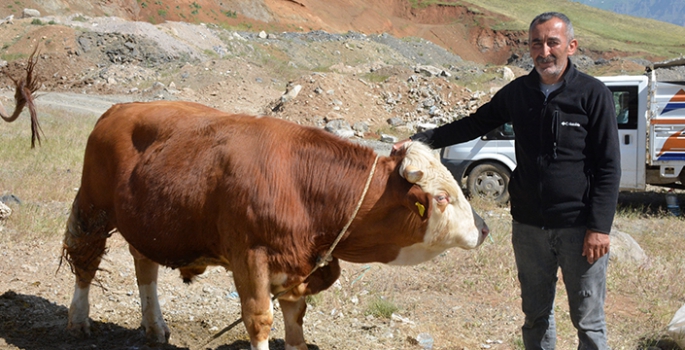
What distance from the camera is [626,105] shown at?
1172cm

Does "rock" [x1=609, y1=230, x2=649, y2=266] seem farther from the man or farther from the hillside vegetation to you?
the hillside vegetation

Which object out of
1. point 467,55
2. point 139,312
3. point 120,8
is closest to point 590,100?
point 139,312

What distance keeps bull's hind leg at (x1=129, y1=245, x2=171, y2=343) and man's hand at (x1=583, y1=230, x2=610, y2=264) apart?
10.8 ft

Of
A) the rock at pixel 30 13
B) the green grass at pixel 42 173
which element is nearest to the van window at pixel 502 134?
the green grass at pixel 42 173

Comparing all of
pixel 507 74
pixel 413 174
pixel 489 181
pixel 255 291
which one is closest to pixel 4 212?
pixel 255 291

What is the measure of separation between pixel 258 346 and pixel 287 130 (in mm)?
1380

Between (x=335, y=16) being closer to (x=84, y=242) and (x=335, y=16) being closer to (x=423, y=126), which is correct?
(x=423, y=126)

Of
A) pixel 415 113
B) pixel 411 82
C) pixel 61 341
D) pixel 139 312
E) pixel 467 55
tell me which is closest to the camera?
pixel 61 341

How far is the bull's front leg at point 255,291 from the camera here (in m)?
4.07

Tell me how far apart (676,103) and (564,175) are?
29.0 ft

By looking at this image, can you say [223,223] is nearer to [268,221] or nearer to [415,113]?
[268,221]

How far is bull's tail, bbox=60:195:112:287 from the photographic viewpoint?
5.38m

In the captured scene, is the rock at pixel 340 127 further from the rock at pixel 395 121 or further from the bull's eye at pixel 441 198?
the bull's eye at pixel 441 198

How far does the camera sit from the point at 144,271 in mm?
5500
